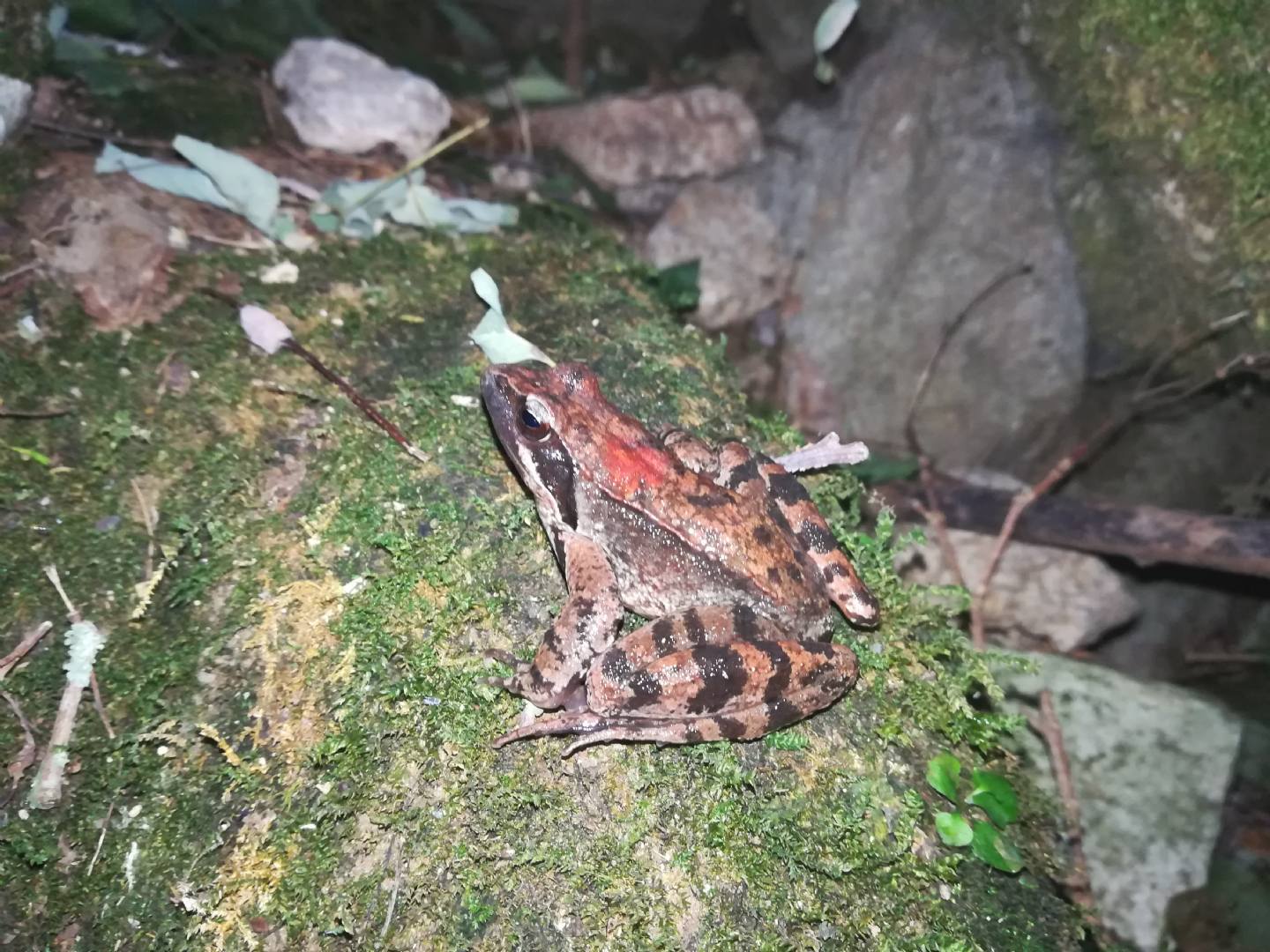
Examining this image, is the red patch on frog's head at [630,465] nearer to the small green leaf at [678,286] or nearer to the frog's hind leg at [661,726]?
the frog's hind leg at [661,726]

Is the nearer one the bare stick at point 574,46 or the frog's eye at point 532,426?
the frog's eye at point 532,426

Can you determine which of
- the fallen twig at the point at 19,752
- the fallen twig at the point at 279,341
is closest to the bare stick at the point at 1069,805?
the fallen twig at the point at 279,341

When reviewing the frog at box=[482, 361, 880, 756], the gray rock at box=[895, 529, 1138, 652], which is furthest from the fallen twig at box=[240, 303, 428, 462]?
the gray rock at box=[895, 529, 1138, 652]

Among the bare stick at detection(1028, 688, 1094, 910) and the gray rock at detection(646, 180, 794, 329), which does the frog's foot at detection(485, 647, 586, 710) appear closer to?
the bare stick at detection(1028, 688, 1094, 910)

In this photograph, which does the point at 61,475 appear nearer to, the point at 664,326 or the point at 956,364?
the point at 664,326

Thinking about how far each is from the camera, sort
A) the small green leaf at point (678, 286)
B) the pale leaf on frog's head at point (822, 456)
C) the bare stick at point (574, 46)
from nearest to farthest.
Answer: the pale leaf on frog's head at point (822, 456) < the small green leaf at point (678, 286) < the bare stick at point (574, 46)

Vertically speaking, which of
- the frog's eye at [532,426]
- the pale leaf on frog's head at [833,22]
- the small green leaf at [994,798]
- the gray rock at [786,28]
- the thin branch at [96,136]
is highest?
the pale leaf on frog's head at [833,22]

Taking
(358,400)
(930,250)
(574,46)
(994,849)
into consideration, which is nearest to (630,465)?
(358,400)
